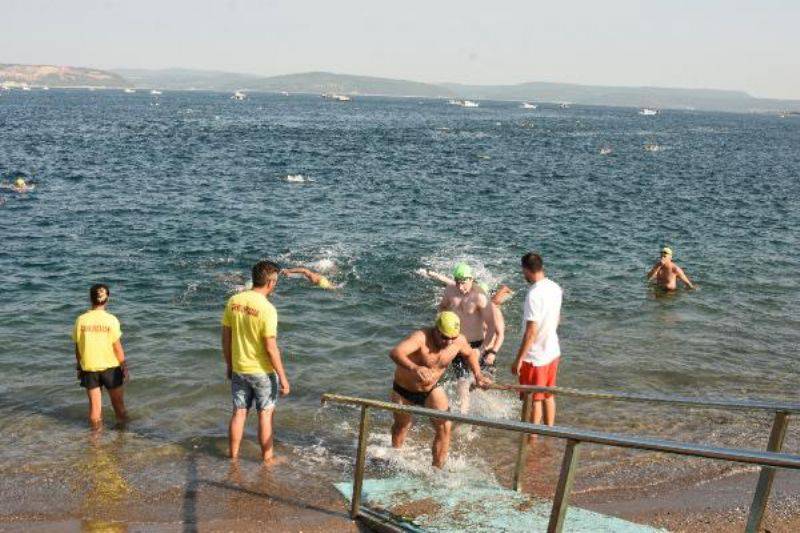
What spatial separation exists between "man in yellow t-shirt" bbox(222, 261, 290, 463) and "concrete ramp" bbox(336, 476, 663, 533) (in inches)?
56.9

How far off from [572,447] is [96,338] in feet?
19.1

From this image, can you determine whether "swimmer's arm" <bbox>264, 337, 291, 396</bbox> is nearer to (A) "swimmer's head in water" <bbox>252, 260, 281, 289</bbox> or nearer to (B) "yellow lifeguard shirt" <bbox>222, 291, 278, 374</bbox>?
(B) "yellow lifeguard shirt" <bbox>222, 291, 278, 374</bbox>

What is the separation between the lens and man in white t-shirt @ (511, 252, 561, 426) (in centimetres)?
731

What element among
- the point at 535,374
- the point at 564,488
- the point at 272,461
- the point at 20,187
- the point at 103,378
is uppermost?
the point at 564,488

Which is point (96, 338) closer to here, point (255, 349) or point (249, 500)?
point (255, 349)

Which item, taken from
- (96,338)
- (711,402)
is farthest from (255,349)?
(711,402)

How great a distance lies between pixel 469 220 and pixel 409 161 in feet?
71.8

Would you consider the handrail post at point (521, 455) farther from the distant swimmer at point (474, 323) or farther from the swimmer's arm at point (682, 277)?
the swimmer's arm at point (682, 277)

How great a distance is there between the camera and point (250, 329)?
6.95m

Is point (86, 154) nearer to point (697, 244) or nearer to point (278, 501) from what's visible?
point (697, 244)

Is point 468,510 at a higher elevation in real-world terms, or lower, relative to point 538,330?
lower

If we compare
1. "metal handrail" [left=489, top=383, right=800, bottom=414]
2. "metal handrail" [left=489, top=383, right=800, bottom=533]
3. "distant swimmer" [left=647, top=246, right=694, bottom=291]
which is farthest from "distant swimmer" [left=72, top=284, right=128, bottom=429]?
"distant swimmer" [left=647, top=246, right=694, bottom=291]

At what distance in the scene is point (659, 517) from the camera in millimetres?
6387

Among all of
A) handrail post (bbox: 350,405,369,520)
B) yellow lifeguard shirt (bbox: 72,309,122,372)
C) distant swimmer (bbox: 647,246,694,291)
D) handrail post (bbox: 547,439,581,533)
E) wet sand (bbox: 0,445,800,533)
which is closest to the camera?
handrail post (bbox: 547,439,581,533)
